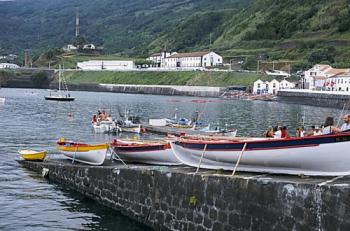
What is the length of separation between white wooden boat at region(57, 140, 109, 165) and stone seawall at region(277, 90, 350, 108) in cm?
8450

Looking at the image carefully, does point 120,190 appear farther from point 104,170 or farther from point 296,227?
point 296,227

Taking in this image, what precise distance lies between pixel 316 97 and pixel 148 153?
10320 cm

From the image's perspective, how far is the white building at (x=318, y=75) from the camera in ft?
464

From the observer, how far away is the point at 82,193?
26234mm

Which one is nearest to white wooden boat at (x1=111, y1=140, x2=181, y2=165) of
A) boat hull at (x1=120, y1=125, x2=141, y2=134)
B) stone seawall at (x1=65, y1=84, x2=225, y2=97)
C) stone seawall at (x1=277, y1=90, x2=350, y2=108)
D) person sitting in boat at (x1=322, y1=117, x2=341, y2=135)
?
person sitting in boat at (x1=322, y1=117, x2=341, y2=135)

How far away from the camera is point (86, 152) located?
91.3 feet

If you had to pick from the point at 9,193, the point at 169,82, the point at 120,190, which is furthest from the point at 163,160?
the point at 169,82

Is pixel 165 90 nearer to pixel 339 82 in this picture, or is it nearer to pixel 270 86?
pixel 270 86

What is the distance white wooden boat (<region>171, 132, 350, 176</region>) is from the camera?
16.6m

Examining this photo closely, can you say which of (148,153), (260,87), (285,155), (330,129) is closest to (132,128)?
(148,153)

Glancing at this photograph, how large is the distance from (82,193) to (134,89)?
540ft

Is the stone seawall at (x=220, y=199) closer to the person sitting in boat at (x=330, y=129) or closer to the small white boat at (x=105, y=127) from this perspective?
the person sitting in boat at (x=330, y=129)

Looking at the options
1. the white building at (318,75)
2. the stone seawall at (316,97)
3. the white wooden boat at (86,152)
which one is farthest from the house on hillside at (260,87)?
the white wooden boat at (86,152)

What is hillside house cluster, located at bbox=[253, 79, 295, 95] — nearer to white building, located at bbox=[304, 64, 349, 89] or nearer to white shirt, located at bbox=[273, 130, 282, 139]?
white building, located at bbox=[304, 64, 349, 89]
